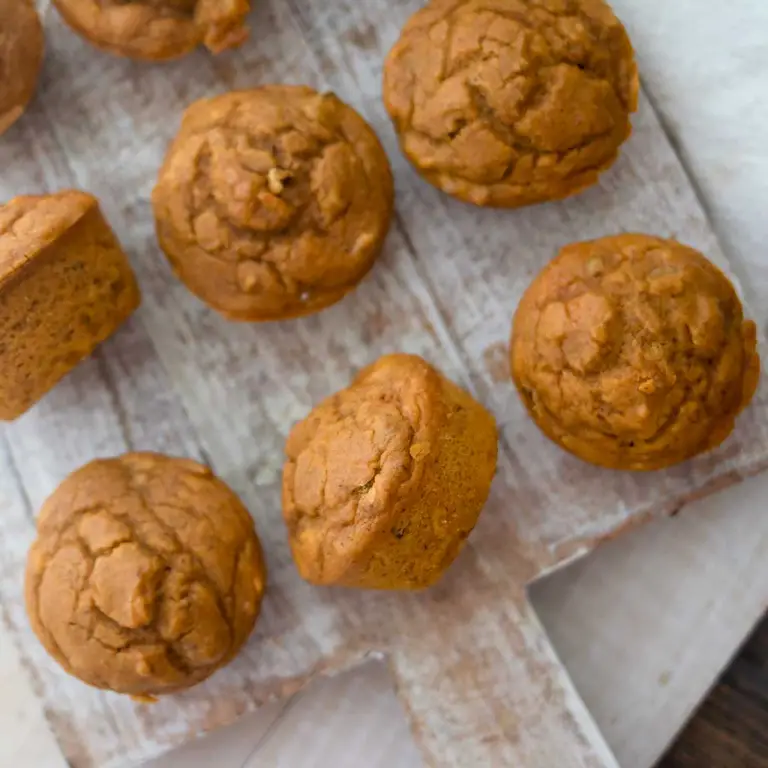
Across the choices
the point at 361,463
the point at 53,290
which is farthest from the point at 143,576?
the point at 53,290

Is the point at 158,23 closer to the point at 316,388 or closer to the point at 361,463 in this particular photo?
the point at 316,388

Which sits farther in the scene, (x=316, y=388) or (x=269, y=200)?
(x=316, y=388)

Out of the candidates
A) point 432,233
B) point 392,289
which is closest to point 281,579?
point 392,289

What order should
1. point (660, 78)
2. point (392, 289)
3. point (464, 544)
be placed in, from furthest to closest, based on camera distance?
point (660, 78) → point (392, 289) → point (464, 544)

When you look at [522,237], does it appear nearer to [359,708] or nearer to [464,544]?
[464,544]

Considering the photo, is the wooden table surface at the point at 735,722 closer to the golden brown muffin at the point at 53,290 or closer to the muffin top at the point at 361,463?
the muffin top at the point at 361,463

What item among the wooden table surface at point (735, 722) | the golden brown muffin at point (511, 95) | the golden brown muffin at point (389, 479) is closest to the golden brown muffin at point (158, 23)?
the golden brown muffin at point (511, 95)

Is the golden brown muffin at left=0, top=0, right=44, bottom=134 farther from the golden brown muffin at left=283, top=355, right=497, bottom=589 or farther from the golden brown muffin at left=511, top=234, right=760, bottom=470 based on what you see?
the golden brown muffin at left=511, top=234, right=760, bottom=470
